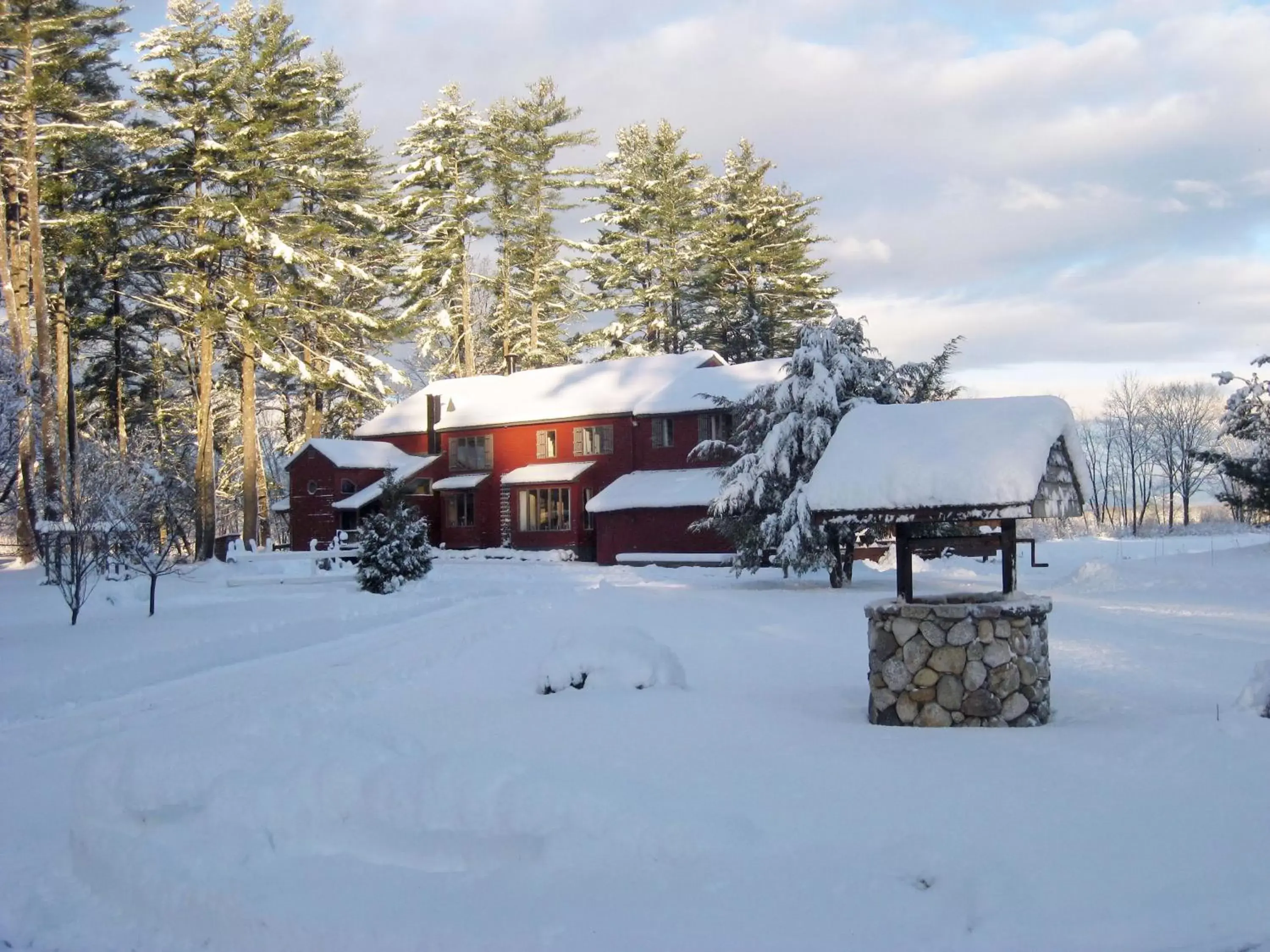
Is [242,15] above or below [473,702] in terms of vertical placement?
above

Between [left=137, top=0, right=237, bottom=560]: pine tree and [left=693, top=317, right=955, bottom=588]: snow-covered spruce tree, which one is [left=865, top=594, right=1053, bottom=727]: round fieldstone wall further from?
[left=137, top=0, right=237, bottom=560]: pine tree

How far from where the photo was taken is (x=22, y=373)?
27.7 meters

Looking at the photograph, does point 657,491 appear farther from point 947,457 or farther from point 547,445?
point 947,457

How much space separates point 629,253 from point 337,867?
4795 cm

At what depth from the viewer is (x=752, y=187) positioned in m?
53.1

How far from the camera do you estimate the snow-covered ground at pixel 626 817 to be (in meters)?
5.50

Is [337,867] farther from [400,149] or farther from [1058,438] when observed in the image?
[400,149]

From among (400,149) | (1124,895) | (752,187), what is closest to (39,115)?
(400,149)

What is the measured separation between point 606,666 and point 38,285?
27.8 m

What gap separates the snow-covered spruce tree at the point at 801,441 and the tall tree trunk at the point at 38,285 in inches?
744

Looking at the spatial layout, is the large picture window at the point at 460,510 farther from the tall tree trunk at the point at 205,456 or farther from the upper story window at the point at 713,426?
the upper story window at the point at 713,426

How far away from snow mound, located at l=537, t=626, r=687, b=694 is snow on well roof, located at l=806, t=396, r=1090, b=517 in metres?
2.20

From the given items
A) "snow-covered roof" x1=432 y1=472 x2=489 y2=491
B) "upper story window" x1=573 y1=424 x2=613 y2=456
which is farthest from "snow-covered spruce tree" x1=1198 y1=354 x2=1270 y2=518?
"snow-covered roof" x1=432 y1=472 x2=489 y2=491

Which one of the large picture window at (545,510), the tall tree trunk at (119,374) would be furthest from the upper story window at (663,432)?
the tall tree trunk at (119,374)
